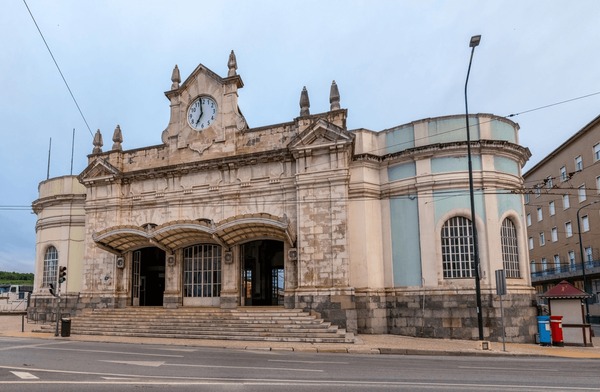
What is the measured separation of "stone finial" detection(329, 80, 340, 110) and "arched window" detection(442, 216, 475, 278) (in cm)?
740

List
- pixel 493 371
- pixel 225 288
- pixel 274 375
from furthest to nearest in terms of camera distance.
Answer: pixel 225 288 → pixel 493 371 → pixel 274 375

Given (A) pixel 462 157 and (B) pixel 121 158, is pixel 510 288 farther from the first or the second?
(B) pixel 121 158

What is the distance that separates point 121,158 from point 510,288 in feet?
68.5

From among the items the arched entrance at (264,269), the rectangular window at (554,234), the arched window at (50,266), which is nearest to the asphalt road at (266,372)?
the arched entrance at (264,269)

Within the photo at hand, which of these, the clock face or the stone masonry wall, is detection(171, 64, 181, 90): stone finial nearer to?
the clock face

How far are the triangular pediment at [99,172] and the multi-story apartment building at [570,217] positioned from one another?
26356 millimetres

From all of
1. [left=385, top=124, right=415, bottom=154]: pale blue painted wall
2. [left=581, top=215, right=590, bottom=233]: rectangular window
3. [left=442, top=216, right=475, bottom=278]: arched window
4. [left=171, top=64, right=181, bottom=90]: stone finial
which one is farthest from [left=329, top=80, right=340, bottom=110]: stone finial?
[left=581, top=215, right=590, bottom=233]: rectangular window

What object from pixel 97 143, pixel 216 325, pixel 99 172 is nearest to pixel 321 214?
pixel 216 325

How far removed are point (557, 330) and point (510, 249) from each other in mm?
4065

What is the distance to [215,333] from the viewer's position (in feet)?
66.5

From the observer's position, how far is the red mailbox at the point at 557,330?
18469 millimetres

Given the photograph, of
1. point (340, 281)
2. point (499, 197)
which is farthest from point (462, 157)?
point (340, 281)

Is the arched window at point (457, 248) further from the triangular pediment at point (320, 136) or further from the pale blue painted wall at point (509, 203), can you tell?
the triangular pediment at point (320, 136)

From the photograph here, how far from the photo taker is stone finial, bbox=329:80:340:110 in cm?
2348
